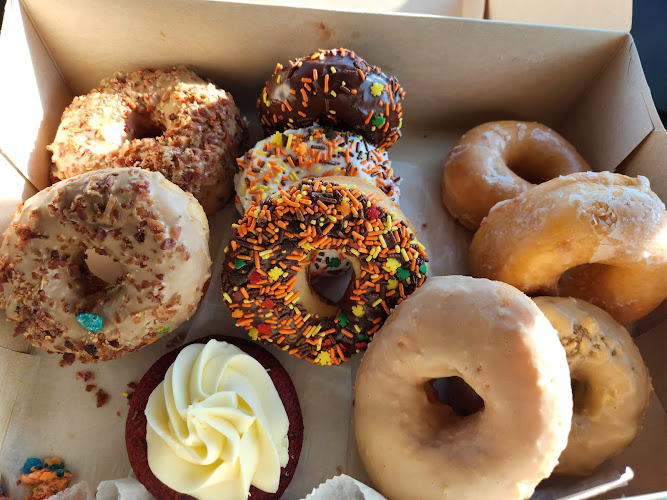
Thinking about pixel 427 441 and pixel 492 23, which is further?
pixel 492 23

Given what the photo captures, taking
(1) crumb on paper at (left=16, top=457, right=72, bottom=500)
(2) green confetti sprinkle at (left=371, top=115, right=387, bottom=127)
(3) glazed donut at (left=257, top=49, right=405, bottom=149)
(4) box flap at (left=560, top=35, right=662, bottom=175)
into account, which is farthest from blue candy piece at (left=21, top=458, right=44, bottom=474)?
(4) box flap at (left=560, top=35, right=662, bottom=175)

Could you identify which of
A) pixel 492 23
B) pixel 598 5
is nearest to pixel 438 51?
pixel 492 23

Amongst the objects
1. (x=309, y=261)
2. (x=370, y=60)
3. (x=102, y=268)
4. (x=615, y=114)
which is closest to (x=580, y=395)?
(x=309, y=261)

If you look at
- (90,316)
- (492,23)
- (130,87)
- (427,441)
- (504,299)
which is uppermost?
(492,23)

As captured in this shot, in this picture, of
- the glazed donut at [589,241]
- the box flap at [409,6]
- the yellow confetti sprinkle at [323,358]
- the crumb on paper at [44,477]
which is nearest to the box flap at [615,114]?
the glazed donut at [589,241]

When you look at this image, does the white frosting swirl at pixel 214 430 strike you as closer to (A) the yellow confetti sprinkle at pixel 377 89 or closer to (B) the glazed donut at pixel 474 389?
(B) the glazed donut at pixel 474 389

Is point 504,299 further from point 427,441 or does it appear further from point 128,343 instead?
point 128,343

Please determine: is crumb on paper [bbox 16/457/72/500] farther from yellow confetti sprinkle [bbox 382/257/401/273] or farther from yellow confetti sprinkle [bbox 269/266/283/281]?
yellow confetti sprinkle [bbox 382/257/401/273]
